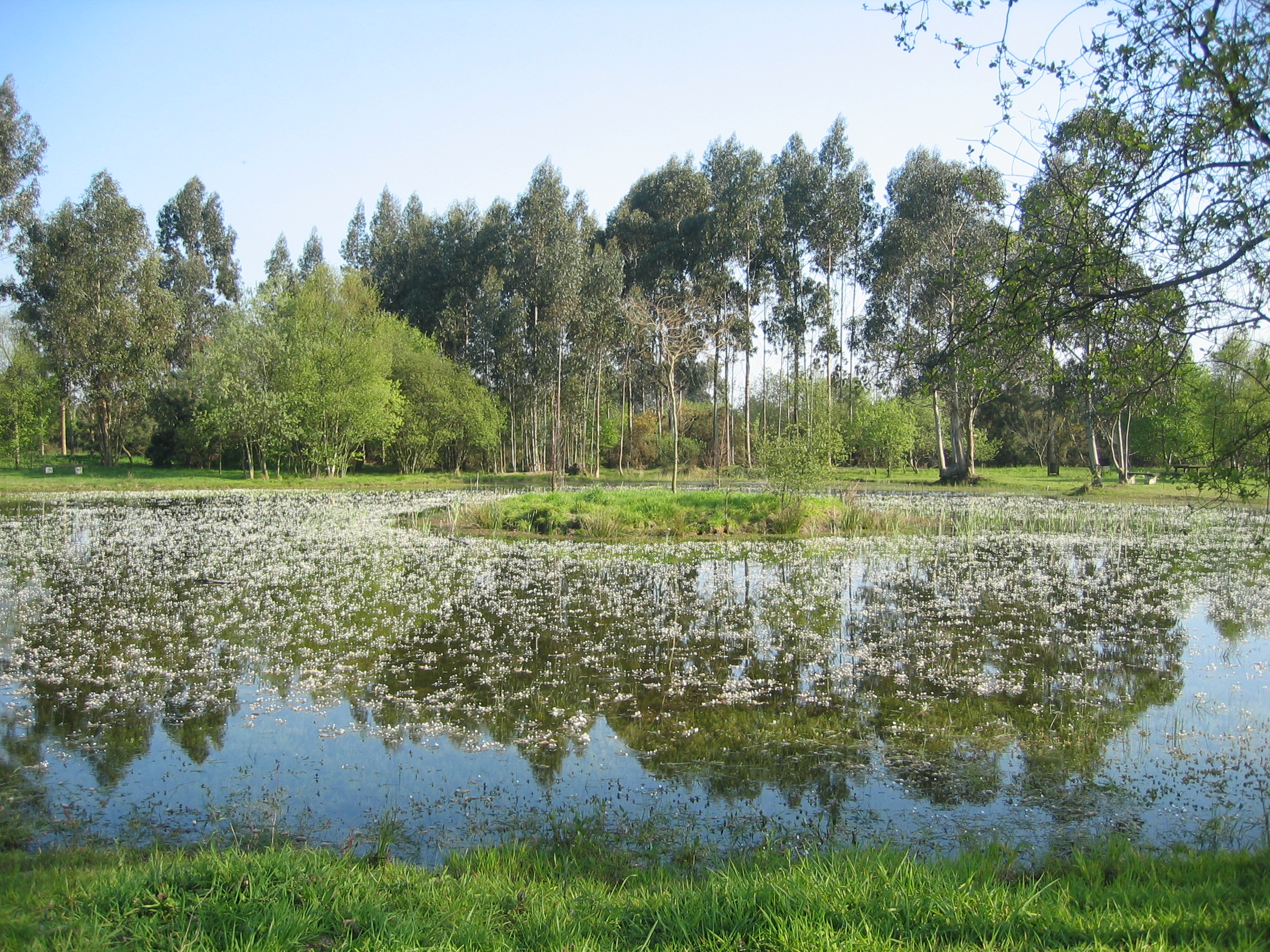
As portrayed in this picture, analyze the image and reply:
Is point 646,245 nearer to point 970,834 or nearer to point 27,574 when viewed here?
point 27,574

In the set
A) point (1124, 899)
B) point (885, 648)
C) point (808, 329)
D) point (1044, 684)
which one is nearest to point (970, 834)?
point (1124, 899)

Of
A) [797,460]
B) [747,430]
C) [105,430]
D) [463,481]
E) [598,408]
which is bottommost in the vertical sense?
[463,481]

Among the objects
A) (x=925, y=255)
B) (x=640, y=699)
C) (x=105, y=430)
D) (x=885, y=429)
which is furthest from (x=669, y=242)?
(x=640, y=699)

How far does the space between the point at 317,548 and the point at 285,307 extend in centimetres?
3596

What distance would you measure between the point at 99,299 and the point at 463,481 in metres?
26.1

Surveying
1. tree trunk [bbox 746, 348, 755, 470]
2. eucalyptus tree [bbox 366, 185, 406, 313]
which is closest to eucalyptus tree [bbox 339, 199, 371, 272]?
eucalyptus tree [bbox 366, 185, 406, 313]

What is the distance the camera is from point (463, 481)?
5056 cm

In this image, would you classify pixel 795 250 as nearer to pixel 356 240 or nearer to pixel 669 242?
pixel 669 242

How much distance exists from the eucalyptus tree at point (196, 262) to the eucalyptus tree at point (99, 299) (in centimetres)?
1402

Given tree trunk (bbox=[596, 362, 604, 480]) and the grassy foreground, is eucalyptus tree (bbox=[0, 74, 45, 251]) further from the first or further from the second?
the grassy foreground

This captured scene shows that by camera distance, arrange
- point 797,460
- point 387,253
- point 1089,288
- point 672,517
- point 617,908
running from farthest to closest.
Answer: point 387,253 → point 672,517 → point 797,460 → point 1089,288 → point 617,908

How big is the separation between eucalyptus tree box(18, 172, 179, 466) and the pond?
4053 cm

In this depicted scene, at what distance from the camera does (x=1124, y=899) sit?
4277 mm

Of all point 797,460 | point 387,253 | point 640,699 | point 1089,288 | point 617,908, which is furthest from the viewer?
point 387,253
